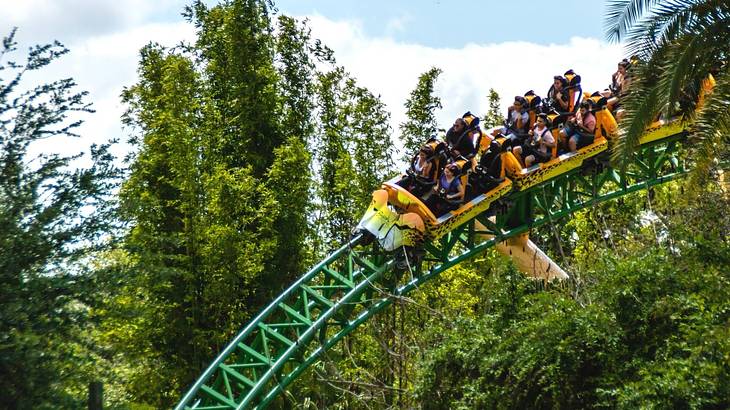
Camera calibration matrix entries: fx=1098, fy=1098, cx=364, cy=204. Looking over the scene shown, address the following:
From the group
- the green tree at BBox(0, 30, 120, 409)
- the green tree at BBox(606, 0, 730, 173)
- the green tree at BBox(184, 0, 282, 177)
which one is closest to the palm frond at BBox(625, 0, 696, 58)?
the green tree at BBox(606, 0, 730, 173)

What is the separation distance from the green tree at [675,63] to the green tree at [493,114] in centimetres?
1590

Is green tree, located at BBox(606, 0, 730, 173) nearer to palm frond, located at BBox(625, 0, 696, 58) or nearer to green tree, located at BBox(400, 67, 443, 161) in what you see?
palm frond, located at BBox(625, 0, 696, 58)

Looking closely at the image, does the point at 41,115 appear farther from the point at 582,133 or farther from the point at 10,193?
the point at 582,133

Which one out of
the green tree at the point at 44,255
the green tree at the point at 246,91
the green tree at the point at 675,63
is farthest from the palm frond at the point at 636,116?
the green tree at the point at 246,91

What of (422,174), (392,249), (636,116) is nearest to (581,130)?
(422,174)


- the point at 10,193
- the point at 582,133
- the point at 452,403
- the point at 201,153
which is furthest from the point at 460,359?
the point at 201,153

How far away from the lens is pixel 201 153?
16.7 metres

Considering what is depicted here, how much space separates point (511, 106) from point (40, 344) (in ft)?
24.4

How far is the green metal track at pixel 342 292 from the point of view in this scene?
11.4m

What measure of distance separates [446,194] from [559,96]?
218 cm

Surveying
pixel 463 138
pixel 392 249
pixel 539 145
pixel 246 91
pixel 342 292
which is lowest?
pixel 342 292

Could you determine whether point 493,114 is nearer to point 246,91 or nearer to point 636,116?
point 246,91

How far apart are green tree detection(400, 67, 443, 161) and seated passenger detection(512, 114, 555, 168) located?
6.19 meters

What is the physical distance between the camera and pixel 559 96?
12.8 metres
